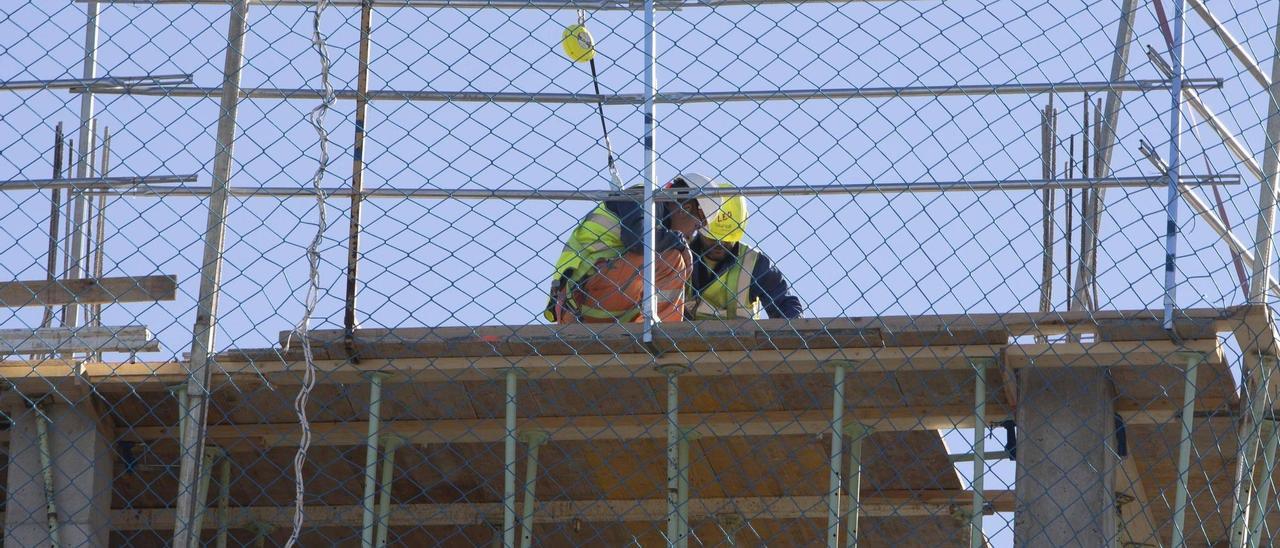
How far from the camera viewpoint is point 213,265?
768cm

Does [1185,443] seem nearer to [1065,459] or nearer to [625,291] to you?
[1065,459]

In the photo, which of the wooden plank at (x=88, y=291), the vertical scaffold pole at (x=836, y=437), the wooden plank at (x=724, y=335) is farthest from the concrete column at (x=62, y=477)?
the vertical scaffold pole at (x=836, y=437)

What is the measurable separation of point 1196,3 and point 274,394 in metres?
4.26

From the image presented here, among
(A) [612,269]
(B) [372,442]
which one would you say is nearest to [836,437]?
(A) [612,269]

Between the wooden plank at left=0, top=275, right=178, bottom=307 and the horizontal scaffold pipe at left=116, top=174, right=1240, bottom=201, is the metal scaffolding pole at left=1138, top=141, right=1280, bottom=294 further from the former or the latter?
the wooden plank at left=0, top=275, right=178, bottom=307

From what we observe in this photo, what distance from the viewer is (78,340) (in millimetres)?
7793

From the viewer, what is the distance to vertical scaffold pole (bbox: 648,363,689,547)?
25.6 feet

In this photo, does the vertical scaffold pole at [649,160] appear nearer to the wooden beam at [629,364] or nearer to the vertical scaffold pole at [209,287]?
the wooden beam at [629,364]

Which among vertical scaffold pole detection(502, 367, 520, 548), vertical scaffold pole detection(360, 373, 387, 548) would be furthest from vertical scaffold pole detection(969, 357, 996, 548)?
vertical scaffold pole detection(360, 373, 387, 548)

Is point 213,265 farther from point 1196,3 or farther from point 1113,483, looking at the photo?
point 1196,3

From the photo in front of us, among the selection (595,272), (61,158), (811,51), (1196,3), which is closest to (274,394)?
(595,272)

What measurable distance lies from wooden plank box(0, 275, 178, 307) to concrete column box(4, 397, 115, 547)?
18.4 inches

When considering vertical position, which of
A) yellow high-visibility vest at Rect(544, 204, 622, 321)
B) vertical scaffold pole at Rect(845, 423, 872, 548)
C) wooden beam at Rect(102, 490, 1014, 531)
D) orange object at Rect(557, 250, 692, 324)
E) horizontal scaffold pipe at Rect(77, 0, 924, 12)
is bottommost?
wooden beam at Rect(102, 490, 1014, 531)

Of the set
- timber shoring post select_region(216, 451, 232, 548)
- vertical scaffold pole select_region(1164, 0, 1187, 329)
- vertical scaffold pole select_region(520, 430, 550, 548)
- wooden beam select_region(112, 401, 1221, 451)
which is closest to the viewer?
vertical scaffold pole select_region(1164, 0, 1187, 329)
